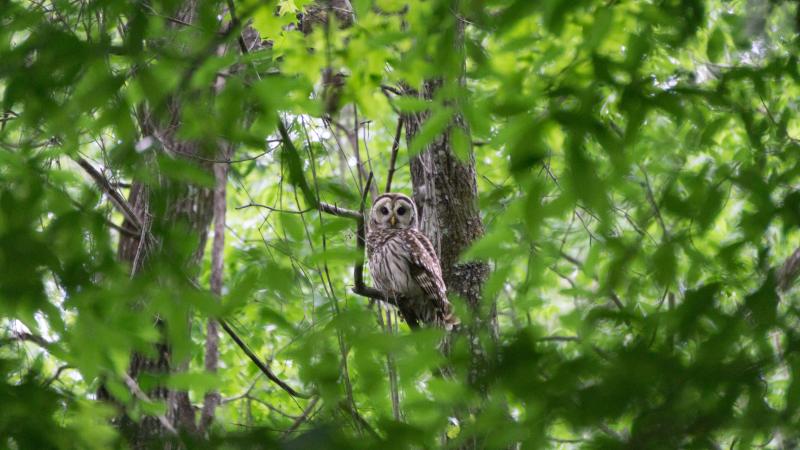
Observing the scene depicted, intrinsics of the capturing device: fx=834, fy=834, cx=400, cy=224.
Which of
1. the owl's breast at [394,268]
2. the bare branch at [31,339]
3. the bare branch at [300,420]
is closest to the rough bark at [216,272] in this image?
the owl's breast at [394,268]

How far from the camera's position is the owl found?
16.7 ft

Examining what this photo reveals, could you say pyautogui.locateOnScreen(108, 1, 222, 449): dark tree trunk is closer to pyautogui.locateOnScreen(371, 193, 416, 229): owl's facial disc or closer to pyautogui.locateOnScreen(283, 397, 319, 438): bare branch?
pyautogui.locateOnScreen(283, 397, 319, 438): bare branch

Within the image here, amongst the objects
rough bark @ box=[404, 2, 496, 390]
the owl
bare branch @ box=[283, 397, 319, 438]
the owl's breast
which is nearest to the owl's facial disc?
the owl

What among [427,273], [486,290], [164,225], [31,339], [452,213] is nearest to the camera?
[164,225]

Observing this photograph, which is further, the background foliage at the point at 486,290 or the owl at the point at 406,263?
the owl at the point at 406,263

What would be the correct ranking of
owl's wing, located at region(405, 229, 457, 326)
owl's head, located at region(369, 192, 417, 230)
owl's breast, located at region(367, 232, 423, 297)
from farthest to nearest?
owl's head, located at region(369, 192, 417, 230)
owl's breast, located at region(367, 232, 423, 297)
owl's wing, located at region(405, 229, 457, 326)

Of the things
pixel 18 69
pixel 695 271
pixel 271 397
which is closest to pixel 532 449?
pixel 695 271

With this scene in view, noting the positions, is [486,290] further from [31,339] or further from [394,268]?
[394,268]

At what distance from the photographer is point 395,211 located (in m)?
5.84

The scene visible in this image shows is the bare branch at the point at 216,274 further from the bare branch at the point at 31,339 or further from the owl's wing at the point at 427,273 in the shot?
the bare branch at the point at 31,339

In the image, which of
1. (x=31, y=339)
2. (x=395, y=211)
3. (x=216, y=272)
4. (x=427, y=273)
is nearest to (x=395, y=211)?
(x=395, y=211)

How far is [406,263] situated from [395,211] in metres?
0.62

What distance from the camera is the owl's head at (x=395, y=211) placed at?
19.0ft

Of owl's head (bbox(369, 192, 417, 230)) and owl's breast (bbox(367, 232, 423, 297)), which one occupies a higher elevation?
owl's head (bbox(369, 192, 417, 230))
